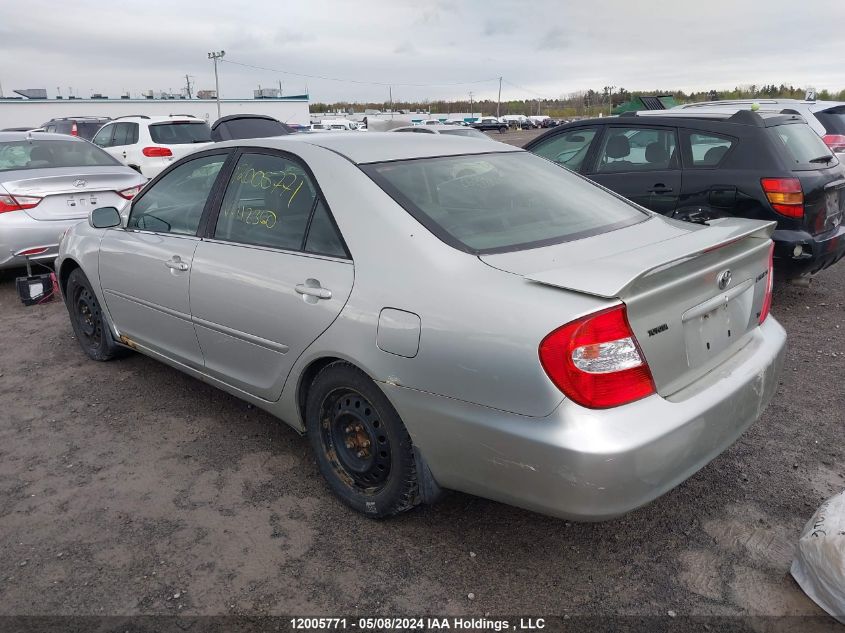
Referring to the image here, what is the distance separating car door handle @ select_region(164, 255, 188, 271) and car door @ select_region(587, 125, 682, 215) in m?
3.87

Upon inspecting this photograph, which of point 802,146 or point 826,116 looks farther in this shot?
point 826,116

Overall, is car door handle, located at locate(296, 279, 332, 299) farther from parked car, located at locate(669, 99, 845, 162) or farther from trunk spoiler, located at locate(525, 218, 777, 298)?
parked car, located at locate(669, 99, 845, 162)

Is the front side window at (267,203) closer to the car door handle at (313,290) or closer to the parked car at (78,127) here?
the car door handle at (313,290)

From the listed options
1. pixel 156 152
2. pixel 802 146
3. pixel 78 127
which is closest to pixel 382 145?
pixel 802 146

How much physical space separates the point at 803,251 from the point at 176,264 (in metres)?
4.50

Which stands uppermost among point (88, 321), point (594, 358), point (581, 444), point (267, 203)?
point (267, 203)

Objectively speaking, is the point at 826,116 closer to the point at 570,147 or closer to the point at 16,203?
the point at 570,147

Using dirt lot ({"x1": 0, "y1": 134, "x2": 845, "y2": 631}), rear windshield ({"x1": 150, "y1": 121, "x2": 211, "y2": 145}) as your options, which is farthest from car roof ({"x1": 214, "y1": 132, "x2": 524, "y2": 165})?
rear windshield ({"x1": 150, "y1": 121, "x2": 211, "y2": 145})

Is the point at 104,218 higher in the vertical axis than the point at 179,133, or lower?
lower

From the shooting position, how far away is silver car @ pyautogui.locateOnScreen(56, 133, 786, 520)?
2111mm

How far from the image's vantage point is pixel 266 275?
3.00m


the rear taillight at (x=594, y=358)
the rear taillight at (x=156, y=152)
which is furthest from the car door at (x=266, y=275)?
the rear taillight at (x=156, y=152)

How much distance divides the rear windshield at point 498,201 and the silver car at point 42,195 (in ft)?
15.4

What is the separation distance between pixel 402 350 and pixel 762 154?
4.10 metres
